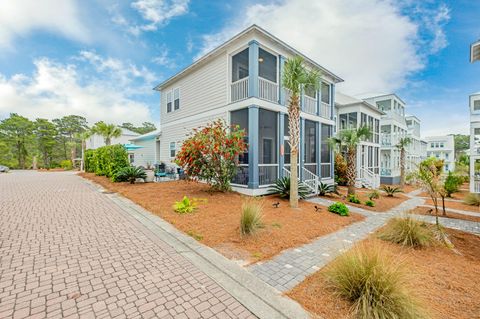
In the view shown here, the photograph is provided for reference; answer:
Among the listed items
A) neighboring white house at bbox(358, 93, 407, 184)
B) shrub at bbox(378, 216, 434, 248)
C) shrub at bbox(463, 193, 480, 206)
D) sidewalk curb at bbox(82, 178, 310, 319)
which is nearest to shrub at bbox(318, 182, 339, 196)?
shrub at bbox(378, 216, 434, 248)

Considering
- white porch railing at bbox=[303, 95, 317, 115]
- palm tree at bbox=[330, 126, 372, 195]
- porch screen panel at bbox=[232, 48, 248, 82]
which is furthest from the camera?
white porch railing at bbox=[303, 95, 317, 115]

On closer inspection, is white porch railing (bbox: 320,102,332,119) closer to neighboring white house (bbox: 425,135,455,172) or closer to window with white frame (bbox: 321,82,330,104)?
window with white frame (bbox: 321,82,330,104)

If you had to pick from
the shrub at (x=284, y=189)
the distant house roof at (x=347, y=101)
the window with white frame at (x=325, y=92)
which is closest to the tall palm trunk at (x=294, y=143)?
the shrub at (x=284, y=189)

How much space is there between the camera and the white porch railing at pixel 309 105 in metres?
12.8

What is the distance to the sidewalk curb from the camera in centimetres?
251

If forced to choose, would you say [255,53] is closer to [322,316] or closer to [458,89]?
[322,316]

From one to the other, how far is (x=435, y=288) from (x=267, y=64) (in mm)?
11788

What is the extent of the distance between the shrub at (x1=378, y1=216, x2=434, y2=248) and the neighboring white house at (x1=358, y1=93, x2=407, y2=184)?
21232 mm

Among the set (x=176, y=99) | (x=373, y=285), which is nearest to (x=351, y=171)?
(x=373, y=285)

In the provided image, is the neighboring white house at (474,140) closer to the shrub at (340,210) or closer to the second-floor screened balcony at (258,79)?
the second-floor screened balcony at (258,79)

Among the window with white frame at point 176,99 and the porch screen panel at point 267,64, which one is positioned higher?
the porch screen panel at point 267,64

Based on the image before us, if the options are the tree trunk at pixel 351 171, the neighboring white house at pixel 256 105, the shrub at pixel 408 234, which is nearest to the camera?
the shrub at pixel 408 234

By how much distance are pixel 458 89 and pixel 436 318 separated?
2813 cm

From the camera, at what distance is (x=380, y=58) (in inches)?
564
